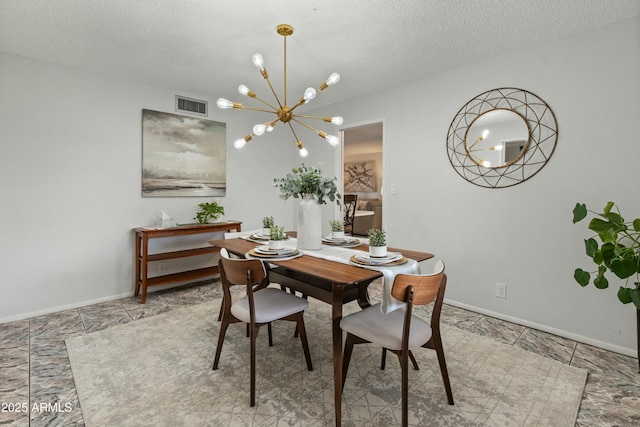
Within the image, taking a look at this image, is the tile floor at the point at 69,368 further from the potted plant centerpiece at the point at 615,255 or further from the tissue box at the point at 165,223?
the tissue box at the point at 165,223

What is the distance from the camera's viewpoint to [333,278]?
1546 millimetres

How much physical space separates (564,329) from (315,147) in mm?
3488

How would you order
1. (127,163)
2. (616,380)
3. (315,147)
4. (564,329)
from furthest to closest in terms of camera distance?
(315,147)
(127,163)
(564,329)
(616,380)

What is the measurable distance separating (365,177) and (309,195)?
21.0 feet

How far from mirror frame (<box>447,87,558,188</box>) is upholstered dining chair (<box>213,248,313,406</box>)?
6.96 ft

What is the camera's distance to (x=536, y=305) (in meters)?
2.71

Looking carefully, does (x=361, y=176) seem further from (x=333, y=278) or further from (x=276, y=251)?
(x=333, y=278)

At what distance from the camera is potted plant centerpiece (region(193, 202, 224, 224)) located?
12.5ft

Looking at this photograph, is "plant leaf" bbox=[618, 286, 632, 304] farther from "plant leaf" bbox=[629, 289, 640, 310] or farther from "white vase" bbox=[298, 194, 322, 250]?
"white vase" bbox=[298, 194, 322, 250]

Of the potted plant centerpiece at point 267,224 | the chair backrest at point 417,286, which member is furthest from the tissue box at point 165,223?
the chair backrest at point 417,286

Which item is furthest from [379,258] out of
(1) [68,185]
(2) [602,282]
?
(1) [68,185]

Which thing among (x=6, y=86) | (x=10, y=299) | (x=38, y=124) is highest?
(x=6, y=86)

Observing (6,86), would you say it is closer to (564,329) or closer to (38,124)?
(38,124)

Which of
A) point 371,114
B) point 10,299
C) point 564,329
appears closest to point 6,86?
point 10,299
